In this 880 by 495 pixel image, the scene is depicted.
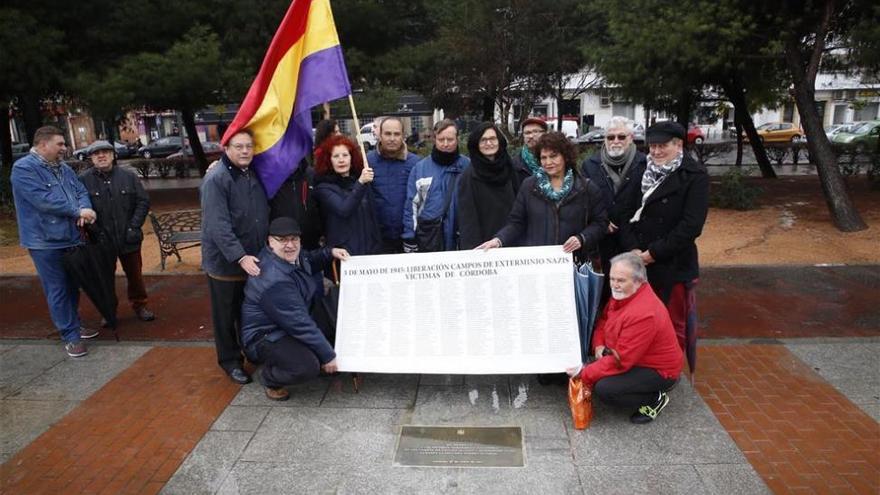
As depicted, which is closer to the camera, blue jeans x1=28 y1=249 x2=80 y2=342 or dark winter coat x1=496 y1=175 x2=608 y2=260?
dark winter coat x1=496 y1=175 x2=608 y2=260

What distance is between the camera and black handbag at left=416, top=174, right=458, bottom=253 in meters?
4.64

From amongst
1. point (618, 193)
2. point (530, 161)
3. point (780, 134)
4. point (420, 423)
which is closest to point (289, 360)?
point (420, 423)

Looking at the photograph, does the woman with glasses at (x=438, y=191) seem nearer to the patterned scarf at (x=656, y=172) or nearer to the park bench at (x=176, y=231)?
the patterned scarf at (x=656, y=172)

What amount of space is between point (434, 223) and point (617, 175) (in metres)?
1.42

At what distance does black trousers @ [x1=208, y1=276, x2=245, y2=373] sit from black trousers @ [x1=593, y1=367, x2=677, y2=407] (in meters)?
2.65

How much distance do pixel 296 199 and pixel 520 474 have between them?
8.23 ft

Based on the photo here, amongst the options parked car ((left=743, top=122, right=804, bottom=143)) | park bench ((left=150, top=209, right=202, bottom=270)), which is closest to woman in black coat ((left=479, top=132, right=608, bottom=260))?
park bench ((left=150, top=209, right=202, bottom=270))

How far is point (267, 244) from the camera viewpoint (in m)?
4.38

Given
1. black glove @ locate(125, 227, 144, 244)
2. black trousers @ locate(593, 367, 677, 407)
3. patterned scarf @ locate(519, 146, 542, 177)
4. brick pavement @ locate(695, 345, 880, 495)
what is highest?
patterned scarf @ locate(519, 146, 542, 177)

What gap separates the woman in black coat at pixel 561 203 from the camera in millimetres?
4074

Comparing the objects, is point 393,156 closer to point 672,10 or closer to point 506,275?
point 506,275

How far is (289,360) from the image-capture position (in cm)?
409

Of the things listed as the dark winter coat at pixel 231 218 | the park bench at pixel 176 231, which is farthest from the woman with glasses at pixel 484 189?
the park bench at pixel 176 231

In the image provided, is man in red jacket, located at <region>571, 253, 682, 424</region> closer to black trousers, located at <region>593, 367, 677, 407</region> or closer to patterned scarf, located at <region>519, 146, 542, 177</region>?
black trousers, located at <region>593, 367, 677, 407</region>
